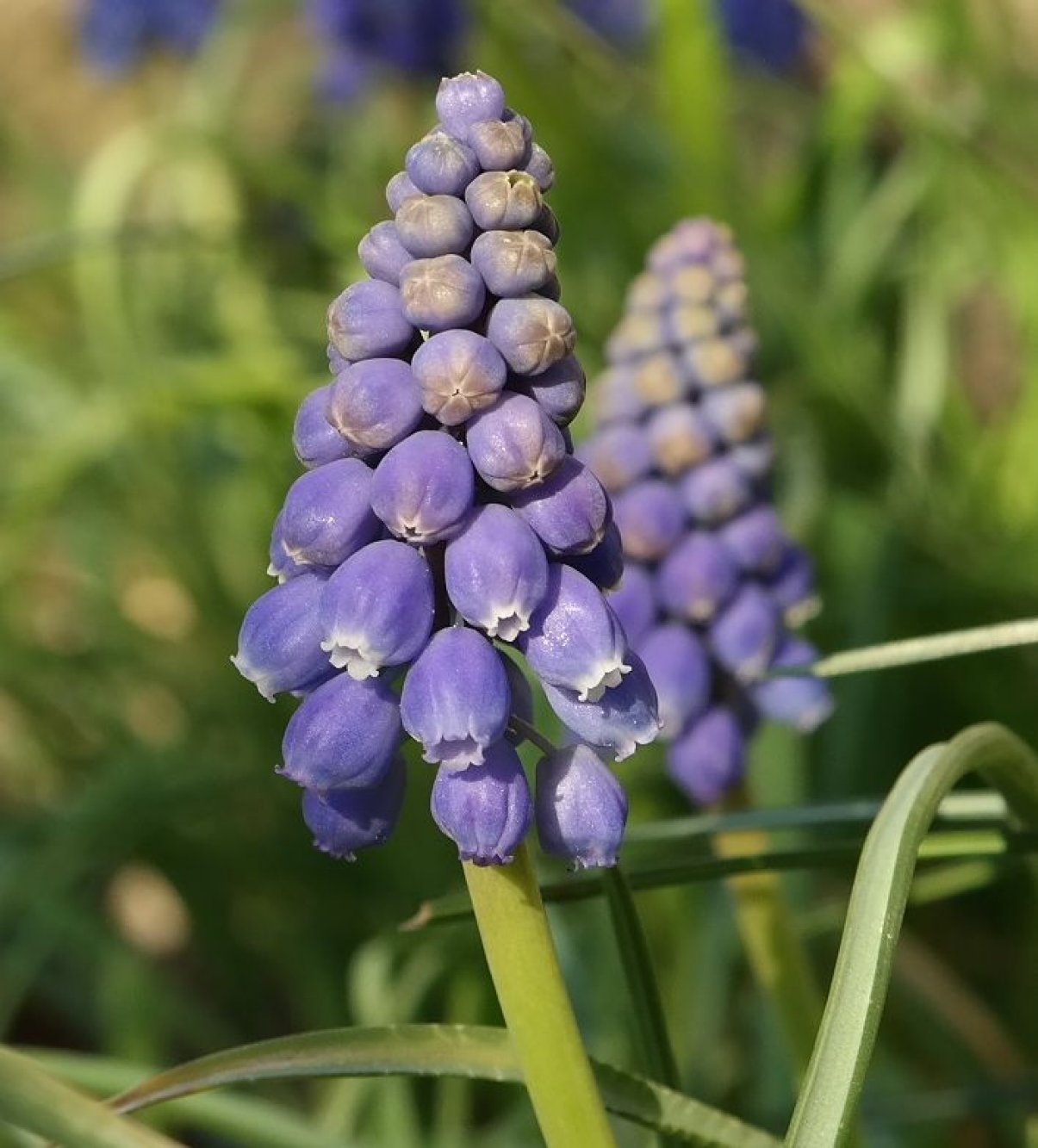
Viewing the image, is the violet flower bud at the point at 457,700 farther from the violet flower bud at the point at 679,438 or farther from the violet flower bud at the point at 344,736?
the violet flower bud at the point at 679,438

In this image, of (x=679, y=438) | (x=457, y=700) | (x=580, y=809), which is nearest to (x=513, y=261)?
(x=457, y=700)

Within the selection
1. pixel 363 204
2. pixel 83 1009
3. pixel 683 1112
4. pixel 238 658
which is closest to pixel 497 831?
pixel 238 658

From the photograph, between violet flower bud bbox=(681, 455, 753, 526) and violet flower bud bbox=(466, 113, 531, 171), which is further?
violet flower bud bbox=(681, 455, 753, 526)

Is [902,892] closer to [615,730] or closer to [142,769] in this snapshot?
[615,730]

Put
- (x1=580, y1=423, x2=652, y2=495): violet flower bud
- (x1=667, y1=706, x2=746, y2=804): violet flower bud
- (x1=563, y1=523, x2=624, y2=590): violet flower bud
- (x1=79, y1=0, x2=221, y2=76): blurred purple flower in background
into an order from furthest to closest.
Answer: (x1=79, y1=0, x2=221, y2=76): blurred purple flower in background < (x1=580, y1=423, x2=652, y2=495): violet flower bud < (x1=667, y1=706, x2=746, y2=804): violet flower bud < (x1=563, y1=523, x2=624, y2=590): violet flower bud

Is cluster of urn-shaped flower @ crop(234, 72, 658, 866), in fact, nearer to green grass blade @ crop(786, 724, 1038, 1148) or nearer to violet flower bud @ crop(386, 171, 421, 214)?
violet flower bud @ crop(386, 171, 421, 214)

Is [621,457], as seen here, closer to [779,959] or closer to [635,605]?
[635,605]

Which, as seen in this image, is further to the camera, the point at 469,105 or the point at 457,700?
the point at 469,105

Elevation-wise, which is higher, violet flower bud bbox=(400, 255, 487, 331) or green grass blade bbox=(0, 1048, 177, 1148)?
violet flower bud bbox=(400, 255, 487, 331)

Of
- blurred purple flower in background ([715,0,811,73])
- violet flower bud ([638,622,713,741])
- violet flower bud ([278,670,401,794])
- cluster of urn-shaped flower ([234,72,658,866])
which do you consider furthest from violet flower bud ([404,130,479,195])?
blurred purple flower in background ([715,0,811,73])
